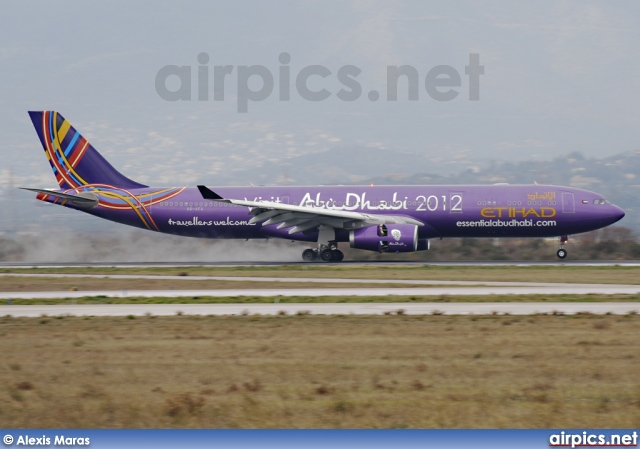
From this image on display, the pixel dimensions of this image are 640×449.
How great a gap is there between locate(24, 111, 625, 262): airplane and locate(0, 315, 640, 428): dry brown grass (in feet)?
79.2

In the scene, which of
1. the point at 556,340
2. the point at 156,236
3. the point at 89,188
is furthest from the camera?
the point at 156,236

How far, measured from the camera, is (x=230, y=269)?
42188mm

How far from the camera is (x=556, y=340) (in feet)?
56.1

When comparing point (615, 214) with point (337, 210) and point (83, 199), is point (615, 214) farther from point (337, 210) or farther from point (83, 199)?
point (83, 199)

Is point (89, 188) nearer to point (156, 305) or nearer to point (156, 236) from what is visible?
point (156, 236)

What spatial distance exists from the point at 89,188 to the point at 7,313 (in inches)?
1075

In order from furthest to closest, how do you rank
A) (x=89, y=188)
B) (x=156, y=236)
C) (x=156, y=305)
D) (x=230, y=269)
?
(x=156, y=236), (x=89, y=188), (x=230, y=269), (x=156, y=305)

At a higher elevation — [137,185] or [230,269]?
[137,185]

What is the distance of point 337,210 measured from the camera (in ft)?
153

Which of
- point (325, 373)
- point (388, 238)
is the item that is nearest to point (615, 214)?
point (388, 238)

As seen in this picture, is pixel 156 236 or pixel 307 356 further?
pixel 156 236

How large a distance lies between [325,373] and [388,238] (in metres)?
29.9

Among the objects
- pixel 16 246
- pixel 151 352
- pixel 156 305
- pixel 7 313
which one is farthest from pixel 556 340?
pixel 16 246

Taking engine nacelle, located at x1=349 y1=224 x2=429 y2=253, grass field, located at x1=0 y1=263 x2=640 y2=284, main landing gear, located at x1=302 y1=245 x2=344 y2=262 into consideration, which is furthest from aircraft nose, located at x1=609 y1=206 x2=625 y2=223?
main landing gear, located at x1=302 y1=245 x2=344 y2=262
